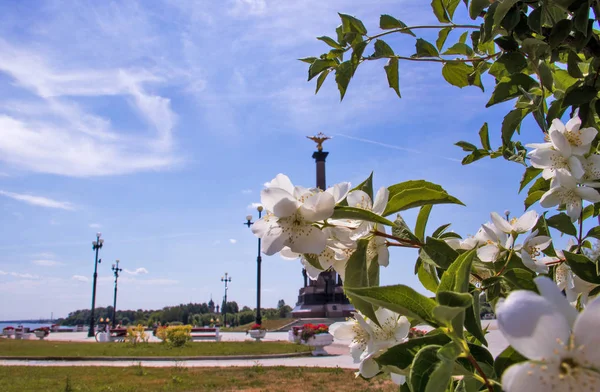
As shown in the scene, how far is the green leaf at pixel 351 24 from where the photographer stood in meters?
1.32

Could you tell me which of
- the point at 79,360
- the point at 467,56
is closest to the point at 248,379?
the point at 79,360

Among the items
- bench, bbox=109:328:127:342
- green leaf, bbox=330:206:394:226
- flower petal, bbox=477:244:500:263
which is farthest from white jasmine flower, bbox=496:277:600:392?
bench, bbox=109:328:127:342

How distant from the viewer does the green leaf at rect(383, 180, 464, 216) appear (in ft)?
2.54

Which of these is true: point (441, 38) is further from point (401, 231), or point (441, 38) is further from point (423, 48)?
point (401, 231)

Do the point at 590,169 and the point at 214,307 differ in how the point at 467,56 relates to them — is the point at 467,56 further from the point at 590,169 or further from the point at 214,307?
the point at 214,307

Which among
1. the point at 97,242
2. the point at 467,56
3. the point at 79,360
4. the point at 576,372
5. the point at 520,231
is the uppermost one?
the point at 97,242

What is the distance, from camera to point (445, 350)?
1.70ft

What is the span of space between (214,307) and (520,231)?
68.9 m

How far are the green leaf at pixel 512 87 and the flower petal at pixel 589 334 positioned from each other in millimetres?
945

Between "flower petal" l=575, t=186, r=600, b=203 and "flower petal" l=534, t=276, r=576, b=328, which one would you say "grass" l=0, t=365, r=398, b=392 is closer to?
"flower petal" l=575, t=186, r=600, b=203

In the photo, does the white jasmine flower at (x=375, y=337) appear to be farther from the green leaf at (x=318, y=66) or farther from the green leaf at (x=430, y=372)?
the green leaf at (x=318, y=66)

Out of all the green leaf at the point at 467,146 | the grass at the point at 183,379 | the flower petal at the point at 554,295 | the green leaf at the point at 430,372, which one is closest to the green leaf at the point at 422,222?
the green leaf at the point at 430,372

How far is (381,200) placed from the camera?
0.79 meters

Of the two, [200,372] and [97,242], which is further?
[97,242]
